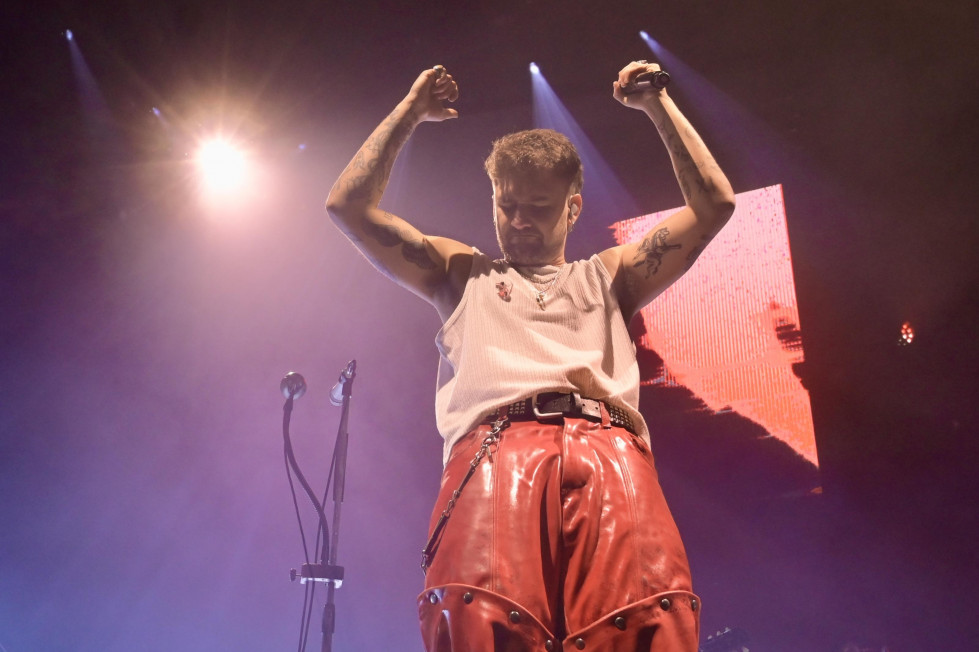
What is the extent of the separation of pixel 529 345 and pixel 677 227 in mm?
573

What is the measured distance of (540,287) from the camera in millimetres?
1741

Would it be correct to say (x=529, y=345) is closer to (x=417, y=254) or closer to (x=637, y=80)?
(x=417, y=254)

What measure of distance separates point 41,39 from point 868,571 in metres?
7.30

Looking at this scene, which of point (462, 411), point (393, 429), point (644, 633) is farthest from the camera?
point (393, 429)

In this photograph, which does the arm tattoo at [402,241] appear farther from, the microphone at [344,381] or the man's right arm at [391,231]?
the microphone at [344,381]

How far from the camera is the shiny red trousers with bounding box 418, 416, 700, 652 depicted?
3.85ft

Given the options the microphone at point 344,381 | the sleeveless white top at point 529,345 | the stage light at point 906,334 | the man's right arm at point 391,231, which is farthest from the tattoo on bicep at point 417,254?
the stage light at point 906,334

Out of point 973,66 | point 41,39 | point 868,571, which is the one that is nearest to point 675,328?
point 868,571

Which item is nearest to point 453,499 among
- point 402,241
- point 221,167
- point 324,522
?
point 402,241

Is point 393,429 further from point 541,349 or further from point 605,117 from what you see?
point 541,349

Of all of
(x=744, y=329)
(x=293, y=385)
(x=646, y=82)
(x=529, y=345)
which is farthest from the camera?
(x=744, y=329)

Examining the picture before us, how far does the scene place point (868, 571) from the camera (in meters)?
3.92

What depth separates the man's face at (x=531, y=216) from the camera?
1811mm

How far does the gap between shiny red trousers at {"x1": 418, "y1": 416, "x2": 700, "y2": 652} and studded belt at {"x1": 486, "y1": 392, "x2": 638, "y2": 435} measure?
2cm
